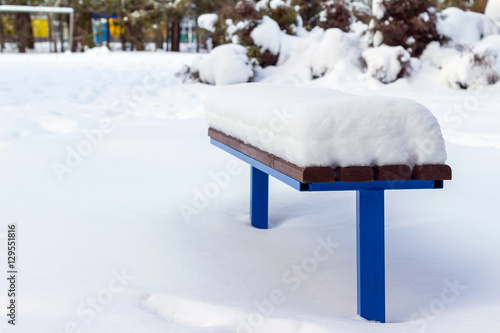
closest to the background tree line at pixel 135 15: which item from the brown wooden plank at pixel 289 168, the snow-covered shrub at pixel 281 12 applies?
the snow-covered shrub at pixel 281 12

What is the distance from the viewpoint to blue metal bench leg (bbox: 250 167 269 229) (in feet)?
12.6

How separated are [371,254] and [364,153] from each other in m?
0.44

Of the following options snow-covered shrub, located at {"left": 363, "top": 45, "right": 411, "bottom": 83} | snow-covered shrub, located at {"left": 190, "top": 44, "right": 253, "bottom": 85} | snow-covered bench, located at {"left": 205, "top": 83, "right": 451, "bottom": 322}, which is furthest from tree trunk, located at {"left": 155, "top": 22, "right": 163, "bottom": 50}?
snow-covered bench, located at {"left": 205, "top": 83, "right": 451, "bottom": 322}

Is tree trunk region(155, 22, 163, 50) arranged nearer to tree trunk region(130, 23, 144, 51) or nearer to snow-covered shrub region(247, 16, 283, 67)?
tree trunk region(130, 23, 144, 51)

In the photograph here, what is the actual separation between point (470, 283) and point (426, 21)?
28.1ft

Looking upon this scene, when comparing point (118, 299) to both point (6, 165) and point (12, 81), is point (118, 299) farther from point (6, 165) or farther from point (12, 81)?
point (12, 81)

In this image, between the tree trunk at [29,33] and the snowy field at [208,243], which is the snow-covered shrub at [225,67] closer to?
the snowy field at [208,243]

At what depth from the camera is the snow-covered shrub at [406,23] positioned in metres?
10.8

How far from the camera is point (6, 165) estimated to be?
483 centimetres

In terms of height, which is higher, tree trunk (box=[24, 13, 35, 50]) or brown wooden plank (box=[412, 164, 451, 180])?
tree trunk (box=[24, 13, 35, 50])

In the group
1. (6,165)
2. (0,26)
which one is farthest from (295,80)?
(0,26)

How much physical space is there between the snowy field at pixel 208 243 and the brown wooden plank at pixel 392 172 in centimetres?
56

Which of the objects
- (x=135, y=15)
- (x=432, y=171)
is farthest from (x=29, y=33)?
(x=432, y=171)

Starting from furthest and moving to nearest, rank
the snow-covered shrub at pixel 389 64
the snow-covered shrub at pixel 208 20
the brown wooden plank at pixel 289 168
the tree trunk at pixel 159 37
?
the tree trunk at pixel 159 37 → the snow-covered shrub at pixel 208 20 → the snow-covered shrub at pixel 389 64 → the brown wooden plank at pixel 289 168
